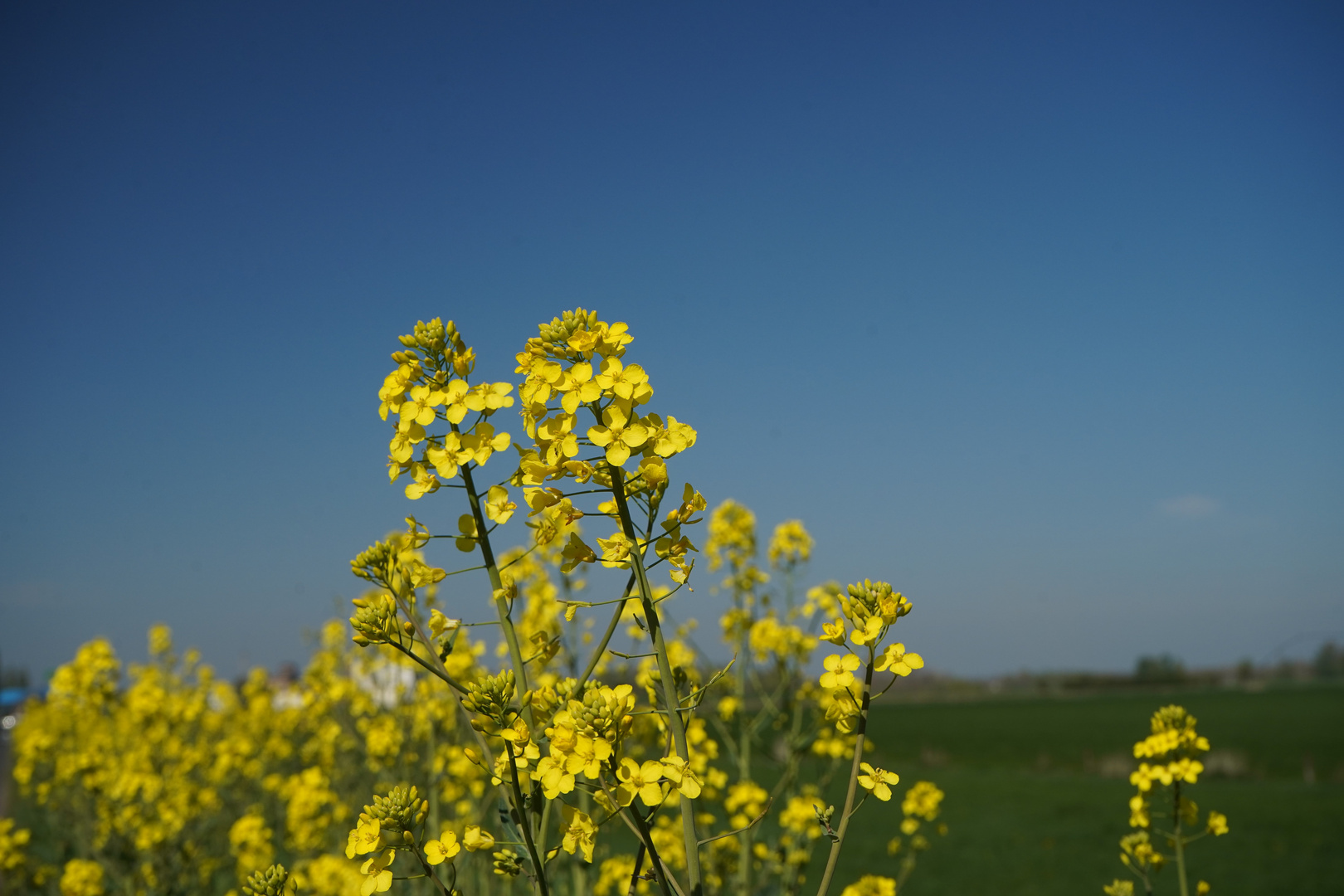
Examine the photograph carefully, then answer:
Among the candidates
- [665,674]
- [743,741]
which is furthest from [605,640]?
[743,741]

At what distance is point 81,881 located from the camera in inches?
218

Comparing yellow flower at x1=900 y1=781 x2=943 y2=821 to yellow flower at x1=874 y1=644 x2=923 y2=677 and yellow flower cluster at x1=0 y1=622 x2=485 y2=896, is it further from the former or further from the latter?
yellow flower at x1=874 y1=644 x2=923 y2=677

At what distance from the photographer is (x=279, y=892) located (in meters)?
1.95

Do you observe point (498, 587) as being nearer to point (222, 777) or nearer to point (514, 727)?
point (514, 727)

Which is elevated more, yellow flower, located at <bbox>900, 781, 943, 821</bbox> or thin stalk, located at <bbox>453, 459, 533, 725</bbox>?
thin stalk, located at <bbox>453, 459, 533, 725</bbox>

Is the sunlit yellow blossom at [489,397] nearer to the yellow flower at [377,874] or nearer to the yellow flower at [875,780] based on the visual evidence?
the yellow flower at [377,874]

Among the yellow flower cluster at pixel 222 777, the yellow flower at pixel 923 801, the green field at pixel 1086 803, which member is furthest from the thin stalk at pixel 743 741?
the green field at pixel 1086 803

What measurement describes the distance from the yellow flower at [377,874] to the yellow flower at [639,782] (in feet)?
1.98

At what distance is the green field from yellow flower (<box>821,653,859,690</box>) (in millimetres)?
11440

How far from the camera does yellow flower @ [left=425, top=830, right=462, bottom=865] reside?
1.78 metres

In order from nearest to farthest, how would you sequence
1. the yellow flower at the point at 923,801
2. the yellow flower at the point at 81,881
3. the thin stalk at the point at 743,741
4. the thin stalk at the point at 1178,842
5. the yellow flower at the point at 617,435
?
1. the yellow flower at the point at 617,435
2. the thin stalk at the point at 1178,842
3. the thin stalk at the point at 743,741
4. the yellow flower at the point at 923,801
5. the yellow flower at the point at 81,881

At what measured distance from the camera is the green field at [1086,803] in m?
14.6

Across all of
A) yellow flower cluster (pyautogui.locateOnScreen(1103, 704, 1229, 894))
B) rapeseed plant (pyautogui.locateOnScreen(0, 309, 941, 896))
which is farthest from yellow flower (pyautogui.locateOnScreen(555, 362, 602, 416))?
yellow flower cluster (pyautogui.locateOnScreen(1103, 704, 1229, 894))

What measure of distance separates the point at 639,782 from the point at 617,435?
27.2 inches
